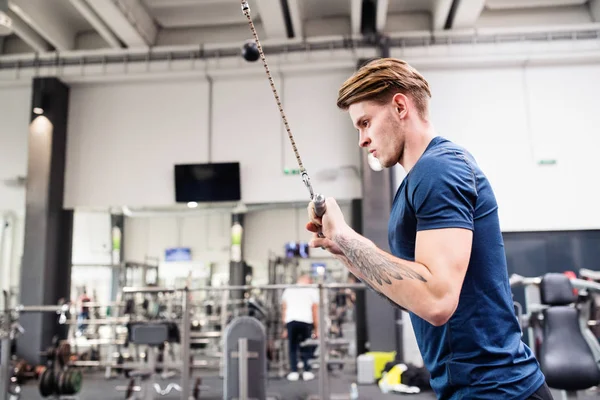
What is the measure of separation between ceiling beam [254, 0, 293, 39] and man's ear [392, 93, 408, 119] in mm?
7091

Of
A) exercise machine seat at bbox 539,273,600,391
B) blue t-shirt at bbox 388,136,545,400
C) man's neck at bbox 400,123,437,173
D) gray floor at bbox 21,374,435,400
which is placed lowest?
gray floor at bbox 21,374,435,400

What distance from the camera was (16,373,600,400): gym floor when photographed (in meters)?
6.12

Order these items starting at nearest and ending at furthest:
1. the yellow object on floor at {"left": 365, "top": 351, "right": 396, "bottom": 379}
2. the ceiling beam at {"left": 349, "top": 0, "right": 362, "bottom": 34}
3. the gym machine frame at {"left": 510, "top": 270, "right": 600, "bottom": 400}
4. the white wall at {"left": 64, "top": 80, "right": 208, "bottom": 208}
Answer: the gym machine frame at {"left": 510, "top": 270, "right": 600, "bottom": 400}, the yellow object on floor at {"left": 365, "top": 351, "right": 396, "bottom": 379}, the ceiling beam at {"left": 349, "top": 0, "right": 362, "bottom": 34}, the white wall at {"left": 64, "top": 80, "right": 208, "bottom": 208}

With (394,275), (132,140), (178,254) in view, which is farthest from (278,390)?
(394,275)

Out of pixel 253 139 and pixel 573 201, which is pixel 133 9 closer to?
pixel 253 139

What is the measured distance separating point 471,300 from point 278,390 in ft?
20.2

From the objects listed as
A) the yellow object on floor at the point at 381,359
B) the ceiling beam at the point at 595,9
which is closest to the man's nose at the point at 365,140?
the yellow object on floor at the point at 381,359

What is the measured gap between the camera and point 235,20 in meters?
9.23

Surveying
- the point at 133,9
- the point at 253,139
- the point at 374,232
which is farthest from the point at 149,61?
the point at 374,232

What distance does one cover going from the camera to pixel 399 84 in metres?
1.13

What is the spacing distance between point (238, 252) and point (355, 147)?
3409 millimetres

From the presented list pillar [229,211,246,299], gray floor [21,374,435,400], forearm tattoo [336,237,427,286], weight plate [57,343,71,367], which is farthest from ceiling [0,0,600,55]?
forearm tattoo [336,237,427,286]

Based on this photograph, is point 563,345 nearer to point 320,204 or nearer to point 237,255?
point 320,204

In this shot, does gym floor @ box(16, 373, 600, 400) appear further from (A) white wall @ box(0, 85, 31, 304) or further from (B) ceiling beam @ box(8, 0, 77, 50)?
(B) ceiling beam @ box(8, 0, 77, 50)
